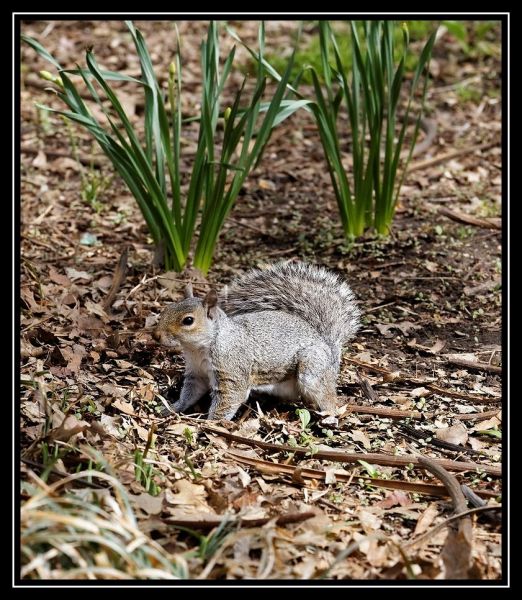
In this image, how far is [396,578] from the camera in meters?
2.95

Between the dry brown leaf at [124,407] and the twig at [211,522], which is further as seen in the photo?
the dry brown leaf at [124,407]

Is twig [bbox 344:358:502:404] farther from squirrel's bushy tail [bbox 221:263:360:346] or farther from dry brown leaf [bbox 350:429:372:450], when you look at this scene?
dry brown leaf [bbox 350:429:372:450]

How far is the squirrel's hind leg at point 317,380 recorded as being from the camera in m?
4.22

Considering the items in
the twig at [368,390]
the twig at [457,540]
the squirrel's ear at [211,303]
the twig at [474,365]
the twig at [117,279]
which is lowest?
the twig at [457,540]

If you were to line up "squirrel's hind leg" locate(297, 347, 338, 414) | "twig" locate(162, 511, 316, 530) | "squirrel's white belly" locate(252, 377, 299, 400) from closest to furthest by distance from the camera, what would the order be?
1. "twig" locate(162, 511, 316, 530)
2. "squirrel's hind leg" locate(297, 347, 338, 414)
3. "squirrel's white belly" locate(252, 377, 299, 400)

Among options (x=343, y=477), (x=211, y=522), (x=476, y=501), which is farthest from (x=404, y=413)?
(x=211, y=522)

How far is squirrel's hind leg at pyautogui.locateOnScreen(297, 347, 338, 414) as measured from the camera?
13.8 feet

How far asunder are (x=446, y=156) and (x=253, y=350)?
12.0 ft

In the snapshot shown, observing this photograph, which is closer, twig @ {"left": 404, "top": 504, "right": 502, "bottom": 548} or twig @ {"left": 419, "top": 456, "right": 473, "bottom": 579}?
twig @ {"left": 419, "top": 456, "right": 473, "bottom": 579}

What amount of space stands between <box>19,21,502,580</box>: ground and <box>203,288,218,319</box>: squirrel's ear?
1.67 ft

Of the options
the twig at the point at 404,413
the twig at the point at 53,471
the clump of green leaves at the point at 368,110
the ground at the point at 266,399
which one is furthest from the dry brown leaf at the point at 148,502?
the clump of green leaves at the point at 368,110

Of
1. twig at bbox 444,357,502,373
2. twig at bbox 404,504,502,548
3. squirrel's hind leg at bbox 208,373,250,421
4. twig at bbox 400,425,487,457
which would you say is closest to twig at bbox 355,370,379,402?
twig at bbox 400,425,487,457

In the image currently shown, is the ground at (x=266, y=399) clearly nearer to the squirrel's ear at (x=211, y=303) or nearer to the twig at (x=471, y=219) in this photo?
the twig at (x=471, y=219)
